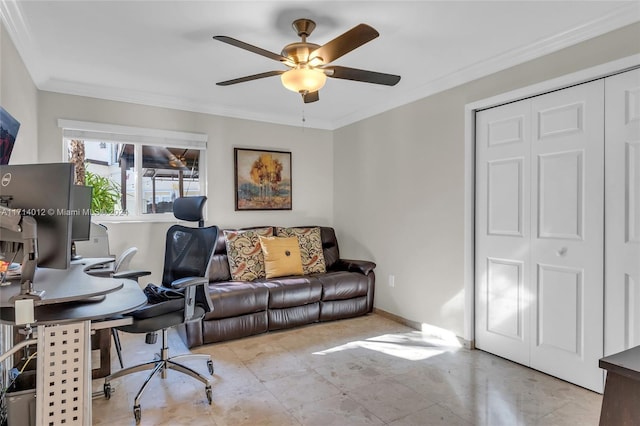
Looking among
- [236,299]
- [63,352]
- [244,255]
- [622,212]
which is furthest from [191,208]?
[622,212]

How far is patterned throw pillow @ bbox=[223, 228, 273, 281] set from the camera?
377 centimetres

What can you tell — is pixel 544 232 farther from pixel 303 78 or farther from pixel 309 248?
pixel 309 248

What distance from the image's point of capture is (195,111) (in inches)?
157

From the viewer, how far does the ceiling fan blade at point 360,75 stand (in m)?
2.29

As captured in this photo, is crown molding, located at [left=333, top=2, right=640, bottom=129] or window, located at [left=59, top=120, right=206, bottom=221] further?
window, located at [left=59, top=120, right=206, bottom=221]

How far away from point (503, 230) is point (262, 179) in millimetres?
2720

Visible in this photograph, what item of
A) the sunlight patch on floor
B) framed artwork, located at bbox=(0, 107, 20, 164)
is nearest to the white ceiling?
framed artwork, located at bbox=(0, 107, 20, 164)

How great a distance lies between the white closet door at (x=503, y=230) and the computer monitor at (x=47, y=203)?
2.84m

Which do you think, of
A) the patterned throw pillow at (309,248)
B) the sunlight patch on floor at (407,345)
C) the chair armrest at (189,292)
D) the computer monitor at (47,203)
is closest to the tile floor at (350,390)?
the sunlight patch on floor at (407,345)

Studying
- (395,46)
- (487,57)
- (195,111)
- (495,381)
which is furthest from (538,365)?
(195,111)

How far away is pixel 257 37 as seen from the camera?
2.48 metres

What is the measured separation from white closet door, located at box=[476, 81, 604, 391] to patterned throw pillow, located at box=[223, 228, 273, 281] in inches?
85.9

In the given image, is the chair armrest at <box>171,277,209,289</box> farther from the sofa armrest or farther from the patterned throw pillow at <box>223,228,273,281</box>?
the sofa armrest

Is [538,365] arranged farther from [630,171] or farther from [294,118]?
[294,118]
